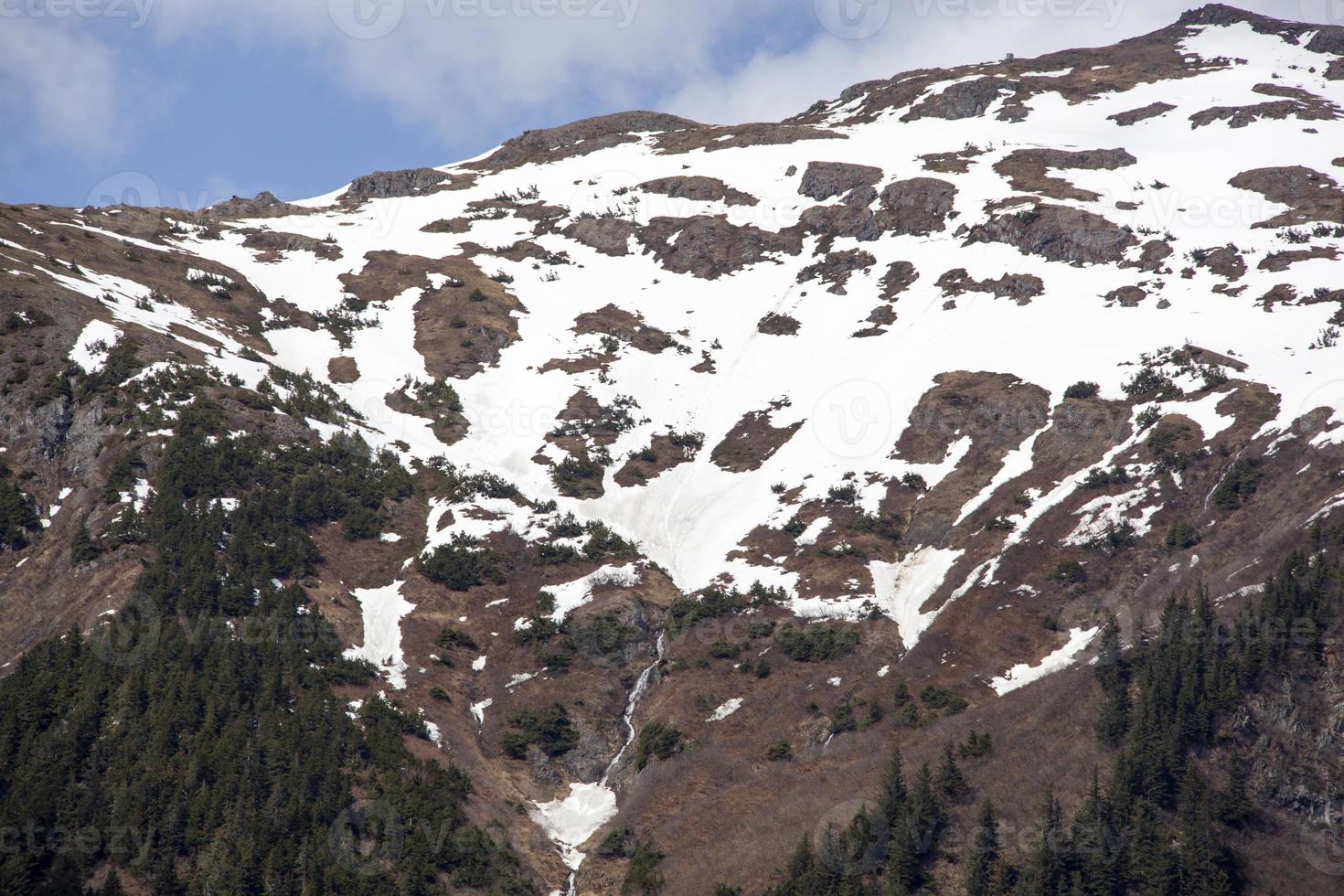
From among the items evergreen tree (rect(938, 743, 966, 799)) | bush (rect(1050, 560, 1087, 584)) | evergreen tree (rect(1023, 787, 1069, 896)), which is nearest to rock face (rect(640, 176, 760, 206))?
bush (rect(1050, 560, 1087, 584))

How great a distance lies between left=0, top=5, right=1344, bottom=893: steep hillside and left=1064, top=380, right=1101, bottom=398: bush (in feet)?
4.77

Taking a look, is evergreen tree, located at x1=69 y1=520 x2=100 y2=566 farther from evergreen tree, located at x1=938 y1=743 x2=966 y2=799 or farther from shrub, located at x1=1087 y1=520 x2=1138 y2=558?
shrub, located at x1=1087 y1=520 x2=1138 y2=558

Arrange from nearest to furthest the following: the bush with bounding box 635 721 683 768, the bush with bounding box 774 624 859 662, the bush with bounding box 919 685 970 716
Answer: the bush with bounding box 919 685 970 716 < the bush with bounding box 635 721 683 768 < the bush with bounding box 774 624 859 662

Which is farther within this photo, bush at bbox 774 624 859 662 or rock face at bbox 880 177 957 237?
rock face at bbox 880 177 957 237

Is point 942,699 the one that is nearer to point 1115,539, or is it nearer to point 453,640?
point 1115,539

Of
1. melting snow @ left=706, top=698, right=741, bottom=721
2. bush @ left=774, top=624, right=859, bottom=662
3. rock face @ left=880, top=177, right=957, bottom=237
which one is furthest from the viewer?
rock face @ left=880, top=177, right=957, bottom=237

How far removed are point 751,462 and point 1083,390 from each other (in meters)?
28.2

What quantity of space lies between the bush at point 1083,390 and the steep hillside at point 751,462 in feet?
4.77

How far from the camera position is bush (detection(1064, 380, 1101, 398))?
249 ft

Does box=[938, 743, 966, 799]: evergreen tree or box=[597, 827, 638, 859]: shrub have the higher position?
box=[938, 743, 966, 799]: evergreen tree

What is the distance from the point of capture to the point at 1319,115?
11838cm

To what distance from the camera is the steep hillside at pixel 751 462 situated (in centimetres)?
5228

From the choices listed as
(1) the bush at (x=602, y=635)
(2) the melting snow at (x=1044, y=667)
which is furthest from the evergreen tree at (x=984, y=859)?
(1) the bush at (x=602, y=635)

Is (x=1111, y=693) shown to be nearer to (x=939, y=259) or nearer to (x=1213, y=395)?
(x=1213, y=395)
